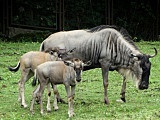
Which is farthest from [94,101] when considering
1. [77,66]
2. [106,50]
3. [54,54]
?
[77,66]

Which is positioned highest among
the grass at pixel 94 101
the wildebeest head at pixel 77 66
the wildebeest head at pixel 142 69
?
the wildebeest head at pixel 77 66

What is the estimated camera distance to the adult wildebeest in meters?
11.5

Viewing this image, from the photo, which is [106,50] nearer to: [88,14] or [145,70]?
[145,70]

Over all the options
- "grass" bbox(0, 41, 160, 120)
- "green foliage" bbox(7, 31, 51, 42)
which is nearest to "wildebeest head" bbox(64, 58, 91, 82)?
"grass" bbox(0, 41, 160, 120)

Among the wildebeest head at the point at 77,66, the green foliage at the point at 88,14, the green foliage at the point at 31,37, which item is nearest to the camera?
the wildebeest head at the point at 77,66

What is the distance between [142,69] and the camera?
1140cm

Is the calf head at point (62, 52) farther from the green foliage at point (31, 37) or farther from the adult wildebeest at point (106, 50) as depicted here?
the green foliage at point (31, 37)

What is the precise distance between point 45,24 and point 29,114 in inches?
615

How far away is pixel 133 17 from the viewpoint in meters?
26.8

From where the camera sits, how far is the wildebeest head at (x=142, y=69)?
11.3 meters

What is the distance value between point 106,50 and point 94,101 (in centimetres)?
120

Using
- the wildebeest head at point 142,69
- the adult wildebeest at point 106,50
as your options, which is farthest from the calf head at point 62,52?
the wildebeest head at point 142,69

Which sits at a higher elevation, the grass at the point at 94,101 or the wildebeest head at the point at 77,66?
the wildebeest head at the point at 77,66

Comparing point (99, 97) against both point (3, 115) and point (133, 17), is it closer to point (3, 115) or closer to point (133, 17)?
point (3, 115)
